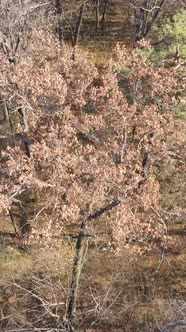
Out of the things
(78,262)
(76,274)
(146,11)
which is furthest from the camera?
(146,11)

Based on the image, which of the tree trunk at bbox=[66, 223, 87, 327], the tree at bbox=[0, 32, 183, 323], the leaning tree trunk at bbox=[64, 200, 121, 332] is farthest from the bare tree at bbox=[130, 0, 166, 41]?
the tree trunk at bbox=[66, 223, 87, 327]

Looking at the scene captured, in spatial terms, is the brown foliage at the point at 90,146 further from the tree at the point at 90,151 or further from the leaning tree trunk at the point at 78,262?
the leaning tree trunk at the point at 78,262

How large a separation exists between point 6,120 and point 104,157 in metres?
12.0

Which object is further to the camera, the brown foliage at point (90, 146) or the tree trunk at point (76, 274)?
the tree trunk at point (76, 274)

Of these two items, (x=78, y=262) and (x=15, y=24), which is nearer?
(x=78, y=262)

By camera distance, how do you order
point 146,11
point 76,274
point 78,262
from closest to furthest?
point 78,262
point 76,274
point 146,11

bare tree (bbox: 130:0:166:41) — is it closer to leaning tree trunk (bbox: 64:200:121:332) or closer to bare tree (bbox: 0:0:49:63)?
bare tree (bbox: 0:0:49:63)

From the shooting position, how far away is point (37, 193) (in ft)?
74.3

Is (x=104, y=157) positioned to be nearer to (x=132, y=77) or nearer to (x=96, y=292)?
(x=132, y=77)

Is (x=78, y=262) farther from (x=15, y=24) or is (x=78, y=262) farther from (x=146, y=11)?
(x=146, y=11)

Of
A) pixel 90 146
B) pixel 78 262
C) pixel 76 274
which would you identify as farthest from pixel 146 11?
pixel 76 274

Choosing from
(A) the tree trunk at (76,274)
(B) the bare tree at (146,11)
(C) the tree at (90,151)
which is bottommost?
(A) the tree trunk at (76,274)

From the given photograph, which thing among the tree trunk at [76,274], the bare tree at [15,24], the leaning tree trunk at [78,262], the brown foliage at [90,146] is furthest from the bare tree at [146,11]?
the tree trunk at [76,274]

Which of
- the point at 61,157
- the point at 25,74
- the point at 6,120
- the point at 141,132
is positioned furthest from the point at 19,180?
the point at 6,120
